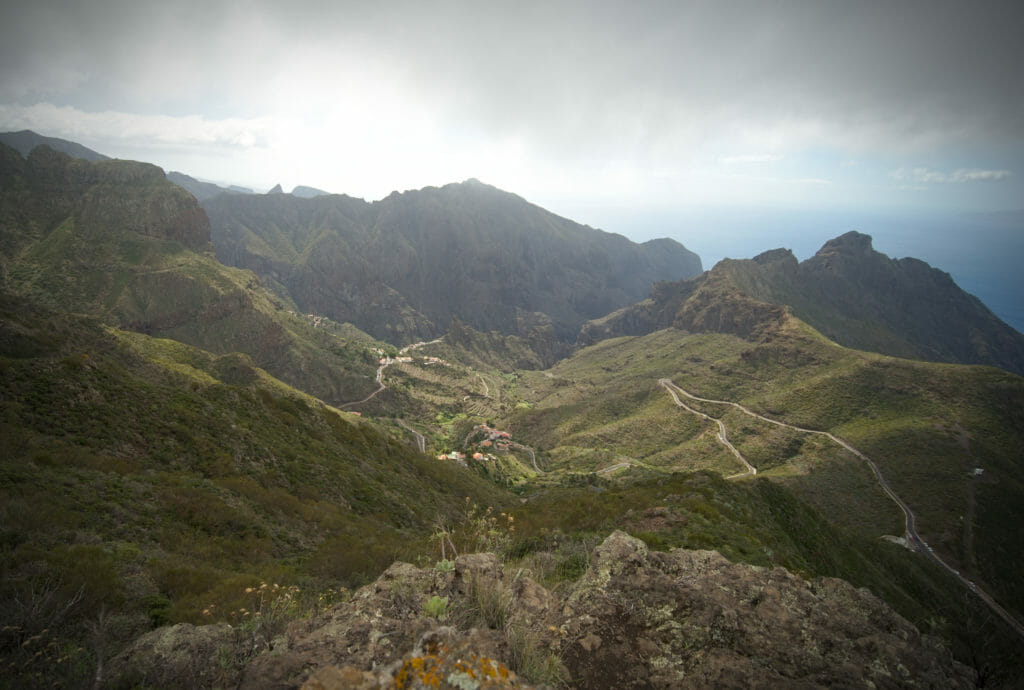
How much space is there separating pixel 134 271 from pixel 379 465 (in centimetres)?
9696

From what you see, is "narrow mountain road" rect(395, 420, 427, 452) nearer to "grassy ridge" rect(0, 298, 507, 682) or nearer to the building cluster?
the building cluster

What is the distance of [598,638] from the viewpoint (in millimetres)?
6477

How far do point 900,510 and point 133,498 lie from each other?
84.1 m

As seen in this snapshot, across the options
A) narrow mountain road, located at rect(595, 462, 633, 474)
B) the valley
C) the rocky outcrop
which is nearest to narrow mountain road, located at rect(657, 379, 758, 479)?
the valley

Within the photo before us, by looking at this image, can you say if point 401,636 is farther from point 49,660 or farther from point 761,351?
point 761,351

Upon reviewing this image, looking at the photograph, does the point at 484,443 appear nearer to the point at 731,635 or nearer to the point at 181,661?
the point at 731,635

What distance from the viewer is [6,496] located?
1108 centimetres

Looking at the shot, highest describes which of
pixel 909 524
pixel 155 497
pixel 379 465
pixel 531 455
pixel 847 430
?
pixel 155 497

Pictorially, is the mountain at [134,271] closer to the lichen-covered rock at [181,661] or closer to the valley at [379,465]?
the valley at [379,465]

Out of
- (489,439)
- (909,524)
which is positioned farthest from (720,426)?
(489,439)

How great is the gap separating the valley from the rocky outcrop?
0.16m

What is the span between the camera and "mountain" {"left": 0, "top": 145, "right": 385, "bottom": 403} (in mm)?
83125

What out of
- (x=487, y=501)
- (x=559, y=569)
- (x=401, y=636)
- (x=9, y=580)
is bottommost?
(x=487, y=501)

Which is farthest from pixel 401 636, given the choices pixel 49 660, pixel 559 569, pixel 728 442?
pixel 728 442
